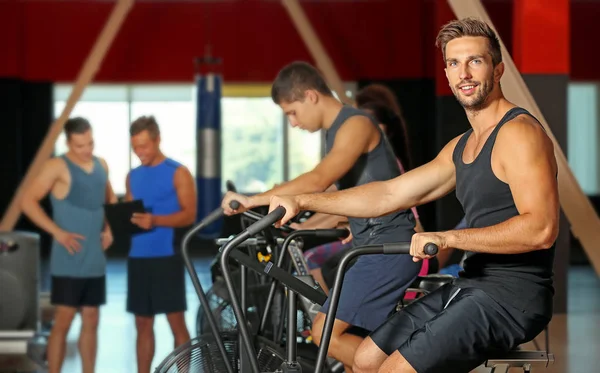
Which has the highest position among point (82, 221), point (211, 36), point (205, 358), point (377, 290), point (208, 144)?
point (211, 36)

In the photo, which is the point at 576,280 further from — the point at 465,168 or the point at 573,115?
the point at 465,168

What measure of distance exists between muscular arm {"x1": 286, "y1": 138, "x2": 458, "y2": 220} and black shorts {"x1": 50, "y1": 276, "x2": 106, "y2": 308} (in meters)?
2.23

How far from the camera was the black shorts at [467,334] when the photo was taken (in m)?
2.52

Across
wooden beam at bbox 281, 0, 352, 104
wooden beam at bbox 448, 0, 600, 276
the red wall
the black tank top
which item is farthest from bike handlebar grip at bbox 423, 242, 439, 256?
the red wall

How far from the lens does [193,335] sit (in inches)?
242

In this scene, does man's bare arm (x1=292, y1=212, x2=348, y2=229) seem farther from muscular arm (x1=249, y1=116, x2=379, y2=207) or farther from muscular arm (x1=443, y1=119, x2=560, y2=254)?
muscular arm (x1=443, y1=119, x2=560, y2=254)

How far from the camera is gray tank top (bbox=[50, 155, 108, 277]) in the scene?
4820 millimetres

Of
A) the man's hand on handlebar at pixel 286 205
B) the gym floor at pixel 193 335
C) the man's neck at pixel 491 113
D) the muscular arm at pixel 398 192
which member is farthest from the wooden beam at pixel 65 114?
the man's neck at pixel 491 113

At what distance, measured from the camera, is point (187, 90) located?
14.2 metres

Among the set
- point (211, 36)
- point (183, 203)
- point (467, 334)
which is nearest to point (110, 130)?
Result: point (211, 36)

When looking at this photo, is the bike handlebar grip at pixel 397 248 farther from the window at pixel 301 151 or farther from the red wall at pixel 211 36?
the window at pixel 301 151

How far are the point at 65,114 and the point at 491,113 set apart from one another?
565 cm

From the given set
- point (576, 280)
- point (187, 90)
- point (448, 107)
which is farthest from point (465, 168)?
point (187, 90)

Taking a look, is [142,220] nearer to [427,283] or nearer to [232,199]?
[427,283]
